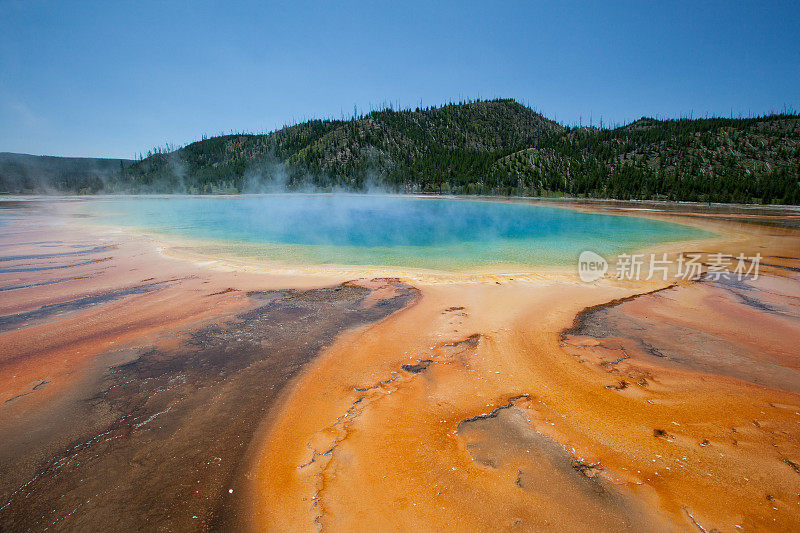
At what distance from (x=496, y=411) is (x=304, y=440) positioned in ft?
6.72

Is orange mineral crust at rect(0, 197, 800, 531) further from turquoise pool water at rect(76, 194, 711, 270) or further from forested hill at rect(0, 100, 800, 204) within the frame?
Result: forested hill at rect(0, 100, 800, 204)

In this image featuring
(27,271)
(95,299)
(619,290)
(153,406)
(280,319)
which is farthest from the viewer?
(27,271)

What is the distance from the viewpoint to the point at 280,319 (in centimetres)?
671

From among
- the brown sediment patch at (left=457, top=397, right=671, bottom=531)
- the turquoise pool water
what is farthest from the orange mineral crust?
the turquoise pool water

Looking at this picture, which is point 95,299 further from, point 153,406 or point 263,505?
point 263,505

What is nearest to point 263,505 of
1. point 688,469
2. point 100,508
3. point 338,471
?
point 338,471

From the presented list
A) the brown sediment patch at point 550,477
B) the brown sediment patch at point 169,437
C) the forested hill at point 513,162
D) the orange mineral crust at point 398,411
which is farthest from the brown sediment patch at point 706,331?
the forested hill at point 513,162

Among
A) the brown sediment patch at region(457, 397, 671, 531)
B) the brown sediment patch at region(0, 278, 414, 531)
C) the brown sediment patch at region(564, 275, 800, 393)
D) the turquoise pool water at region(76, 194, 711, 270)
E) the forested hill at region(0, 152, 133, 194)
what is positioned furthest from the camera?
the forested hill at region(0, 152, 133, 194)

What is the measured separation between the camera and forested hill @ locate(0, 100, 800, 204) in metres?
55.3

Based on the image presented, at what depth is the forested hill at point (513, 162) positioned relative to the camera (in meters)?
55.3

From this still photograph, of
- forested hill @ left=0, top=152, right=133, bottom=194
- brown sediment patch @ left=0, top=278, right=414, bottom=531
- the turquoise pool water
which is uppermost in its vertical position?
forested hill @ left=0, top=152, right=133, bottom=194

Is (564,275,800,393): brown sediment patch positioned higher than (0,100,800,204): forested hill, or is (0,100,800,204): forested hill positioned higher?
(0,100,800,204): forested hill

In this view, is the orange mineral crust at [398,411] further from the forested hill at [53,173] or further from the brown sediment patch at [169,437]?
the forested hill at [53,173]

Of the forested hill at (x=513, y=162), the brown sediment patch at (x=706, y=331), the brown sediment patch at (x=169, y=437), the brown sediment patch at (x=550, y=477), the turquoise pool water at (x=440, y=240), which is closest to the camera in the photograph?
the brown sediment patch at (x=550, y=477)
